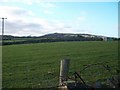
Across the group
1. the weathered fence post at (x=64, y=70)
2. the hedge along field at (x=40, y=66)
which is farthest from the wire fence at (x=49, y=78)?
the weathered fence post at (x=64, y=70)

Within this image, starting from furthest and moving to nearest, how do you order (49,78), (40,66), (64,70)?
(40,66) < (49,78) < (64,70)

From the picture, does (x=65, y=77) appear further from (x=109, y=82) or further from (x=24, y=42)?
(x=24, y=42)

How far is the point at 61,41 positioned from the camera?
63875 mm

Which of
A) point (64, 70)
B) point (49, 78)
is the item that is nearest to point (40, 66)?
point (49, 78)

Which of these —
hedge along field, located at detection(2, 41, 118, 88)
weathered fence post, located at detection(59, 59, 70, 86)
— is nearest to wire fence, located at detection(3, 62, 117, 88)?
hedge along field, located at detection(2, 41, 118, 88)

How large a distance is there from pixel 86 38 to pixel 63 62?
56.8 meters

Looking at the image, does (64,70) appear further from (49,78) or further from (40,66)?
(40,66)

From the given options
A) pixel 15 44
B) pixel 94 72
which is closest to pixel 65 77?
pixel 94 72

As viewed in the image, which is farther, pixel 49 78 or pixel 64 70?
pixel 49 78

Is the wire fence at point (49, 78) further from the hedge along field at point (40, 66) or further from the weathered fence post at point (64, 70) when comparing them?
the weathered fence post at point (64, 70)

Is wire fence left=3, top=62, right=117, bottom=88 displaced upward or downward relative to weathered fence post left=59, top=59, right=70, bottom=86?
downward

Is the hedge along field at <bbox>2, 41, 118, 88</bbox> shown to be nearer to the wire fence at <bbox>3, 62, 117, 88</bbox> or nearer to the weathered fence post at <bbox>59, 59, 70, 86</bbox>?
the wire fence at <bbox>3, 62, 117, 88</bbox>

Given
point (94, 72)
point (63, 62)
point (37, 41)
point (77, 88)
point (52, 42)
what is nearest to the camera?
point (77, 88)

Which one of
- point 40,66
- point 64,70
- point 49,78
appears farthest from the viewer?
point 40,66
